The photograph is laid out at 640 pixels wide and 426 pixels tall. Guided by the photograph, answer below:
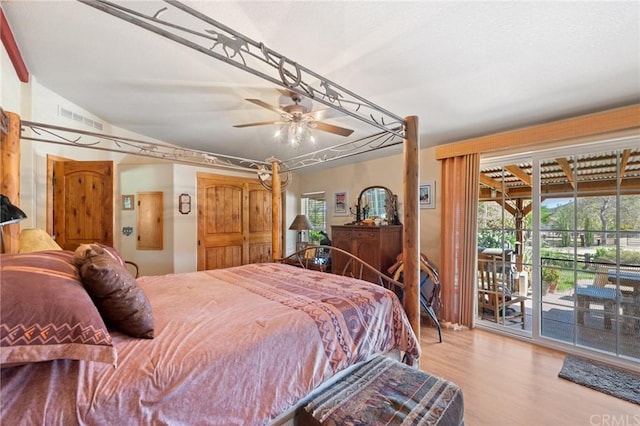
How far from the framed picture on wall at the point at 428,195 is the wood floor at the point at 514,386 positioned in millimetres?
1702

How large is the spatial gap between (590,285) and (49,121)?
232 inches

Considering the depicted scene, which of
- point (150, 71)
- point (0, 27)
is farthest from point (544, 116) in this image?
point (0, 27)

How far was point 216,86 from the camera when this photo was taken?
8.78 feet

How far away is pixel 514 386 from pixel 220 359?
2.42m

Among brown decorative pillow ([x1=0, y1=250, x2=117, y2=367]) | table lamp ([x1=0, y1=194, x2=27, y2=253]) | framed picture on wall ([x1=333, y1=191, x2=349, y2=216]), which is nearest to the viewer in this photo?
brown decorative pillow ([x1=0, y1=250, x2=117, y2=367])

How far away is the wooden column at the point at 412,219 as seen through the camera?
2133 millimetres

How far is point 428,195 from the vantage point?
393 cm

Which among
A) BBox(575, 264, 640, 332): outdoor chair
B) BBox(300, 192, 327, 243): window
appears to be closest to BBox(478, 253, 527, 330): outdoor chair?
BBox(575, 264, 640, 332): outdoor chair

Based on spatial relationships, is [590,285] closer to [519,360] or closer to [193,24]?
[519,360]

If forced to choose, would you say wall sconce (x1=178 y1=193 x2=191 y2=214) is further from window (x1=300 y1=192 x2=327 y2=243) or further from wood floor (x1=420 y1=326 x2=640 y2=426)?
wood floor (x1=420 y1=326 x2=640 y2=426)

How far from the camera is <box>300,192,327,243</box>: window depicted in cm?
557

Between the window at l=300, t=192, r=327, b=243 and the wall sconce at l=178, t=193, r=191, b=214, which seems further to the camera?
the window at l=300, t=192, r=327, b=243

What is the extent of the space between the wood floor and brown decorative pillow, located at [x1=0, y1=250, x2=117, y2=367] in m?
2.22

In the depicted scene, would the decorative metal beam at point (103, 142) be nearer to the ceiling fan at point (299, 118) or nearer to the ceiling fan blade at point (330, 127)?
the ceiling fan at point (299, 118)
